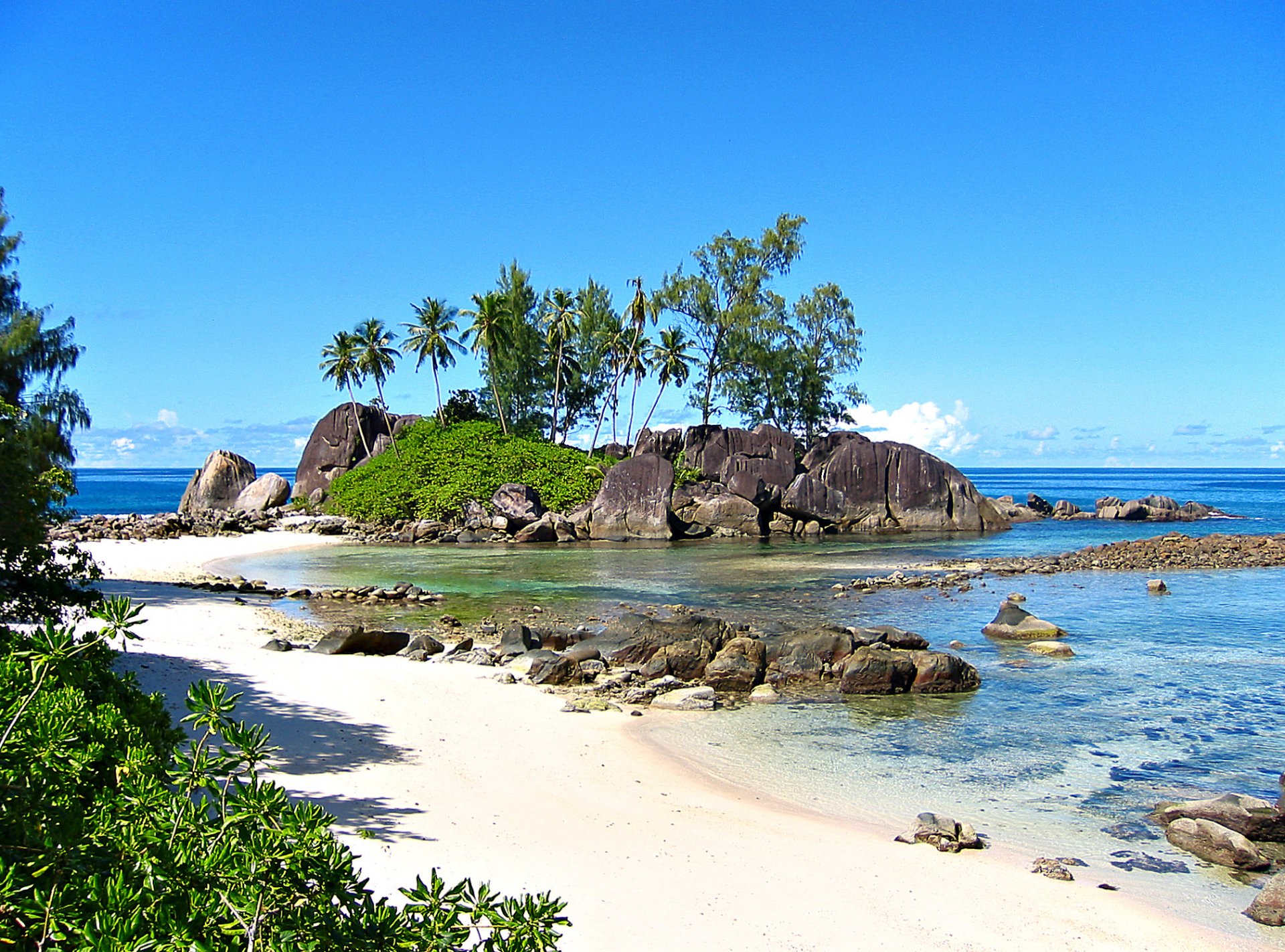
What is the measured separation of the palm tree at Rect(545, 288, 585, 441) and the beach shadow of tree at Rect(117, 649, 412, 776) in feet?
137

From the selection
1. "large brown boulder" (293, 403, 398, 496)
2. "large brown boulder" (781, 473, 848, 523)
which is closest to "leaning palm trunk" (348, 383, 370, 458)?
"large brown boulder" (293, 403, 398, 496)

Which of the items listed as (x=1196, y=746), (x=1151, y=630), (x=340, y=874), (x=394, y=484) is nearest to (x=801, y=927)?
(x=340, y=874)

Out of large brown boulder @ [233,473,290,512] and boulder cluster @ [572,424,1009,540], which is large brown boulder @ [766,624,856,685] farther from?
large brown boulder @ [233,473,290,512]

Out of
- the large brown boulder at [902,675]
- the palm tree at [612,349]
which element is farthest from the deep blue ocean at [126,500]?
the large brown boulder at [902,675]

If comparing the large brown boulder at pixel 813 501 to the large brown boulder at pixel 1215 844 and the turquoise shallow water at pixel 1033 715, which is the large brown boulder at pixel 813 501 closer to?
the turquoise shallow water at pixel 1033 715

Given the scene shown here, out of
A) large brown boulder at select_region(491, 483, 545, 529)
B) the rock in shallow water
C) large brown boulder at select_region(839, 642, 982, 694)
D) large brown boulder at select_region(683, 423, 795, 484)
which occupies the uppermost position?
large brown boulder at select_region(683, 423, 795, 484)

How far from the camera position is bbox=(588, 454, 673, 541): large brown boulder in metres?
45.7

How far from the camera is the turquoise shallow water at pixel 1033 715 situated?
9727mm

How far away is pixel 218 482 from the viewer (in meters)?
54.6

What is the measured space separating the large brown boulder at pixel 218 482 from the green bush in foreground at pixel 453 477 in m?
7.38

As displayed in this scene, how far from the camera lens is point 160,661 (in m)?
13.5

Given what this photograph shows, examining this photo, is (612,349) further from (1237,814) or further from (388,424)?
(1237,814)

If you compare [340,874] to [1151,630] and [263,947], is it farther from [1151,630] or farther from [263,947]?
[1151,630]

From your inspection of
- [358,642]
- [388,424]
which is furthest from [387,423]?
[358,642]
